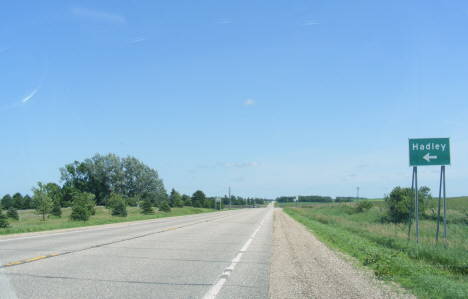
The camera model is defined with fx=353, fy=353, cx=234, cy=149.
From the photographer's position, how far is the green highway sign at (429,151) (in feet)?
48.8

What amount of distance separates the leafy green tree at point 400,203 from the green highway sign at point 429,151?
2811cm

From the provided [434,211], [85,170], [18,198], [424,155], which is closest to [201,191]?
[85,170]

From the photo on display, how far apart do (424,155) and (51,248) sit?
48.8ft

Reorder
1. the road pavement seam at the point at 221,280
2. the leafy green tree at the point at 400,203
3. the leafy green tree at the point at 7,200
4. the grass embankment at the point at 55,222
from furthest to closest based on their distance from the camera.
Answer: the leafy green tree at the point at 7,200
the leafy green tree at the point at 400,203
the grass embankment at the point at 55,222
the road pavement seam at the point at 221,280

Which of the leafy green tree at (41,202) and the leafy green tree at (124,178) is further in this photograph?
the leafy green tree at (124,178)

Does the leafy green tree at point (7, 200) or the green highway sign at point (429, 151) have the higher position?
the green highway sign at point (429, 151)

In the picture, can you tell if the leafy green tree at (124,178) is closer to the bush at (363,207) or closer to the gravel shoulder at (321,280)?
the bush at (363,207)

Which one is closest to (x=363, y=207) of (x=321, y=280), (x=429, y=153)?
(x=429, y=153)

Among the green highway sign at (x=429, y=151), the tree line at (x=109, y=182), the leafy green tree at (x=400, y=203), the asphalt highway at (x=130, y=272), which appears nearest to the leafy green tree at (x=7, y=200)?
the tree line at (x=109, y=182)

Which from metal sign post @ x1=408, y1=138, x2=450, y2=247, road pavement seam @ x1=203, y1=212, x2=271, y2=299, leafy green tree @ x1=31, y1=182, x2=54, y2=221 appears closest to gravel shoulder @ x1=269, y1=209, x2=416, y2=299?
road pavement seam @ x1=203, y1=212, x2=271, y2=299

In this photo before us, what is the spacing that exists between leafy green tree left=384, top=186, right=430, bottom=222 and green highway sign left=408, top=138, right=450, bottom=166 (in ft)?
92.2

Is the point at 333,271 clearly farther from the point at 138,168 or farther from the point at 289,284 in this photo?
the point at 138,168

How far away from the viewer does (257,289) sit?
6633mm

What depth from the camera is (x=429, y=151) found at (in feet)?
49.6
